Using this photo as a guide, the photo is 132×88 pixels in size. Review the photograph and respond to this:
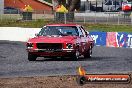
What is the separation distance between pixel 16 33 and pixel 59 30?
1963cm

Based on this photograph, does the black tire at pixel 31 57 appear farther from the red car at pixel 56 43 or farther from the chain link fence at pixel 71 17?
the chain link fence at pixel 71 17

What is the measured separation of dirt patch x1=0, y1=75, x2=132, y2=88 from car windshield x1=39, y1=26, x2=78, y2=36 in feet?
22.0

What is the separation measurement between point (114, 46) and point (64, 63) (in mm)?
13688

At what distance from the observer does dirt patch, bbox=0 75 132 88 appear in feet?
42.4

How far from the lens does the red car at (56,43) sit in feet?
67.9

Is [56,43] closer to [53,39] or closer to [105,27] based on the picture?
[53,39]

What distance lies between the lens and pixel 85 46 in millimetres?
22516

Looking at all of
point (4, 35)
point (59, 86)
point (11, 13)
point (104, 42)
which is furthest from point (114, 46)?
point (11, 13)

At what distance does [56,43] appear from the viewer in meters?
20.6

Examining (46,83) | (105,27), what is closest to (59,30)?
(46,83)

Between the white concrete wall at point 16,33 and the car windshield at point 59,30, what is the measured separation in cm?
1750

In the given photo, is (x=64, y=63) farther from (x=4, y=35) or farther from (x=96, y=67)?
(x=4, y=35)

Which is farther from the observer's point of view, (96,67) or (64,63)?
(64,63)

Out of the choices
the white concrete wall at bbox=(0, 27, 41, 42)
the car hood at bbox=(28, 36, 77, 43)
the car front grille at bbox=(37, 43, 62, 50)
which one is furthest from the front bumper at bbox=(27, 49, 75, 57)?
the white concrete wall at bbox=(0, 27, 41, 42)
